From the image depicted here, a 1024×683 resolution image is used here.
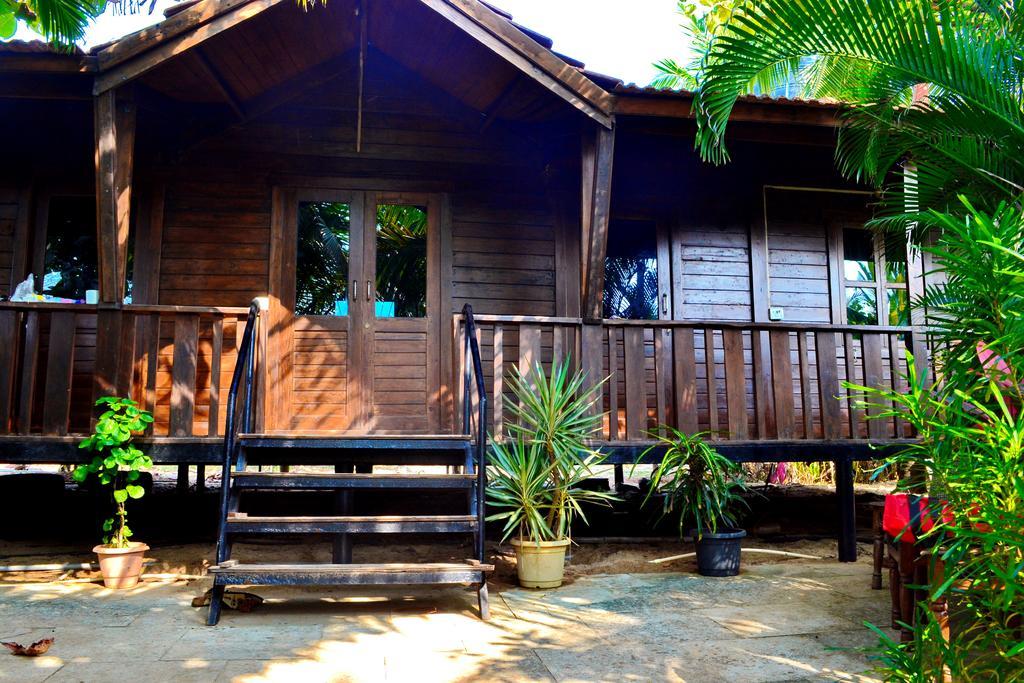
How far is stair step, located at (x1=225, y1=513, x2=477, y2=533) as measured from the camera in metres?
4.54

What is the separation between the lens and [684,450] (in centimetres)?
570

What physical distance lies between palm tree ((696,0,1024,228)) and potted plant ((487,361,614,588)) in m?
2.18

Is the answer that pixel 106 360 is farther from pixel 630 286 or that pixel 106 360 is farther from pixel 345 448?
pixel 630 286

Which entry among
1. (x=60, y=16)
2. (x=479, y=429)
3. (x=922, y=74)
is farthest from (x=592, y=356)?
(x=60, y=16)

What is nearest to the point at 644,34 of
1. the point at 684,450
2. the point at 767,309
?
the point at 767,309

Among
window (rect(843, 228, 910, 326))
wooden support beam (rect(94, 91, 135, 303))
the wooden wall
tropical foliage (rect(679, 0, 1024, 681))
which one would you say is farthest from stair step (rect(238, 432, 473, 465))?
window (rect(843, 228, 910, 326))

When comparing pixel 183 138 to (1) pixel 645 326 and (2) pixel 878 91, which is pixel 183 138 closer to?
(1) pixel 645 326

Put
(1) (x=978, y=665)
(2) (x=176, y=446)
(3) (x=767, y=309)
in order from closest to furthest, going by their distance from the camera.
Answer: (1) (x=978, y=665) → (2) (x=176, y=446) → (3) (x=767, y=309)

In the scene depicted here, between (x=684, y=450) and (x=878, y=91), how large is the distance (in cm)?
268

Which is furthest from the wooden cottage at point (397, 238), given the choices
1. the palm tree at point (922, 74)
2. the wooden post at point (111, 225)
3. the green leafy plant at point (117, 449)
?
the palm tree at point (922, 74)

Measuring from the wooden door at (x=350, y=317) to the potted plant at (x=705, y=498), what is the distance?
2.18 meters

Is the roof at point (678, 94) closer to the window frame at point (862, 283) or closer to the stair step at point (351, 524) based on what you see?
the window frame at point (862, 283)

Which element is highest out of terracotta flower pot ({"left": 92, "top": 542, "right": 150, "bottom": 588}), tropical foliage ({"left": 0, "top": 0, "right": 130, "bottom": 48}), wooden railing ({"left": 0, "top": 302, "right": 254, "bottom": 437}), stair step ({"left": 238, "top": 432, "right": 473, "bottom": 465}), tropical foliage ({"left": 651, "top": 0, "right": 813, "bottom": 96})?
tropical foliage ({"left": 651, "top": 0, "right": 813, "bottom": 96})

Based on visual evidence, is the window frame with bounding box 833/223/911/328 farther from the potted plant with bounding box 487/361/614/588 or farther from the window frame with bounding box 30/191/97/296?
the window frame with bounding box 30/191/97/296
